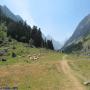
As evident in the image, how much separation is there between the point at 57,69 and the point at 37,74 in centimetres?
731

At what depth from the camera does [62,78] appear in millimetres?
49188

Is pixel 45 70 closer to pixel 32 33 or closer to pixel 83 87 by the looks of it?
pixel 83 87

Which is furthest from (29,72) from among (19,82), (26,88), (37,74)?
(26,88)

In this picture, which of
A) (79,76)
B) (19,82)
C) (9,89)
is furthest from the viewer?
(79,76)

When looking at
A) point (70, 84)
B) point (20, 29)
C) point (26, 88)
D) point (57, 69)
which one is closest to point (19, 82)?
point (26, 88)

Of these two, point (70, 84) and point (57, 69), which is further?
point (57, 69)

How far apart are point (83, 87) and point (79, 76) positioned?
30.1ft

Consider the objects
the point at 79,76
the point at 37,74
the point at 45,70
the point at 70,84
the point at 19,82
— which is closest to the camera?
the point at 70,84

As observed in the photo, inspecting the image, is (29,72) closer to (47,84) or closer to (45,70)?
(45,70)

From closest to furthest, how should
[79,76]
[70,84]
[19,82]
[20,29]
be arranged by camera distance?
1. [70,84]
2. [19,82]
3. [79,76]
4. [20,29]

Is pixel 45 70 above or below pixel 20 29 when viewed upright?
below

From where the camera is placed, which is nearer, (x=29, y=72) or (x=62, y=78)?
(x=62, y=78)

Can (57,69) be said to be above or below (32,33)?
below

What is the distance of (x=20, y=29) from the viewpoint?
188m
